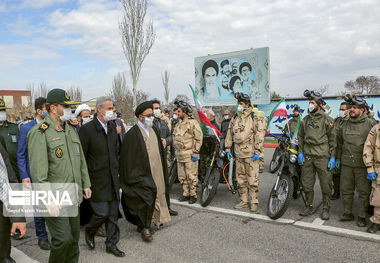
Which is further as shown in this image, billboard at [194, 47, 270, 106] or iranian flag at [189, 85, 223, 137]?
billboard at [194, 47, 270, 106]

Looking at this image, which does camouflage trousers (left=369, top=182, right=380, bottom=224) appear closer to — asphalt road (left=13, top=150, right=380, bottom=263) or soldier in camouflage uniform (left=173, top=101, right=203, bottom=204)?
asphalt road (left=13, top=150, right=380, bottom=263)

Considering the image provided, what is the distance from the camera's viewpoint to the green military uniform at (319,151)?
5.22 metres

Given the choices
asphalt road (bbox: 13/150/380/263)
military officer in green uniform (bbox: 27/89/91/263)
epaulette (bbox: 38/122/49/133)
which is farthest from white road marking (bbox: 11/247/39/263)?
epaulette (bbox: 38/122/49/133)

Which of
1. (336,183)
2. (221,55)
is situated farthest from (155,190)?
(221,55)

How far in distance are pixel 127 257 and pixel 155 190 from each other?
3.15 ft

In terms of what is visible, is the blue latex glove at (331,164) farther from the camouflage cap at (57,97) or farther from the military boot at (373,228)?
the camouflage cap at (57,97)

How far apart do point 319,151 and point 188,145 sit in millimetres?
2409

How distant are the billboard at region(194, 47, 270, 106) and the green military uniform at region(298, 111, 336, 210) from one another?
11328 mm

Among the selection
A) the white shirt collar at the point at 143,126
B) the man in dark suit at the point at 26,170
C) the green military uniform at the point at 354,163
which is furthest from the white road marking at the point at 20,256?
the green military uniform at the point at 354,163

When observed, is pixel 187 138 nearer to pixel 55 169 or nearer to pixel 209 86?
pixel 55 169

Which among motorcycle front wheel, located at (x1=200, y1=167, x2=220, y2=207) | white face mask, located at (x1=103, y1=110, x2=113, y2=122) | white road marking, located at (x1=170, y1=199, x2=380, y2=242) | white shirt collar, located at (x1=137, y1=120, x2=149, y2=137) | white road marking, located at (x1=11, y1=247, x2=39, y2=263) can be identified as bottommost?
white road marking, located at (x1=170, y1=199, x2=380, y2=242)

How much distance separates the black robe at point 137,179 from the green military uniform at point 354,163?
3.21m

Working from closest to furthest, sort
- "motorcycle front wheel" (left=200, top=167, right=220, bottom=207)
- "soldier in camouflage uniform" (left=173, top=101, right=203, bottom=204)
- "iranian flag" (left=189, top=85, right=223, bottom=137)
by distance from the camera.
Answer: "motorcycle front wheel" (left=200, top=167, right=220, bottom=207), "soldier in camouflage uniform" (left=173, top=101, right=203, bottom=204), "iranian flag" (left=189, top=85, right=223, bottom=137)

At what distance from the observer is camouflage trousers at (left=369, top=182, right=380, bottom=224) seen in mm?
4453
